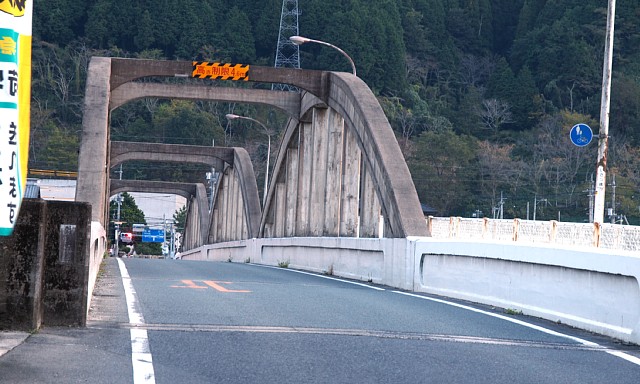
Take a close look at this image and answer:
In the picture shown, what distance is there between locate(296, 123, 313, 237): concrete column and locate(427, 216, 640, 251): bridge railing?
14862 mm

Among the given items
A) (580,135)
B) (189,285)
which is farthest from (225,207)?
(189,285)

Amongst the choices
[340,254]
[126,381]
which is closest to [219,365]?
[126,381]

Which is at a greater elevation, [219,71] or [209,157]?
[219,71]

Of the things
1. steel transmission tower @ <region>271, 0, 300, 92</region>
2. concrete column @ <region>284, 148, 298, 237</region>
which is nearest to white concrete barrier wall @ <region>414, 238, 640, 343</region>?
concrete column @ <region>284, 148, 298, 237</region>

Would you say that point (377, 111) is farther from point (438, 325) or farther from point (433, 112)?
point (433, 112)

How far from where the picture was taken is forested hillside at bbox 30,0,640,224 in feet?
263

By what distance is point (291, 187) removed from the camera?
36.2 metres

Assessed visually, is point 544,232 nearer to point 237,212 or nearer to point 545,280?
point 545,280

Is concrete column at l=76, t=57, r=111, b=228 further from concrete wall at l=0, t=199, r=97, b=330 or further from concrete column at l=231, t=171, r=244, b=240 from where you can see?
concrete column at l=231, t=171, r=244, b=240

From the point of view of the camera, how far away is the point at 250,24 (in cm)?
11144

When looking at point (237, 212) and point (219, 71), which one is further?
point (237, 212)

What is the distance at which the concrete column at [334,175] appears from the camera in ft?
97.1

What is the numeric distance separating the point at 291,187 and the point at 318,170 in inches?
178

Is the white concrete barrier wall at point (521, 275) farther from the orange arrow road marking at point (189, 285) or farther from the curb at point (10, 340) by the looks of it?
the curb at point (10, 340)
